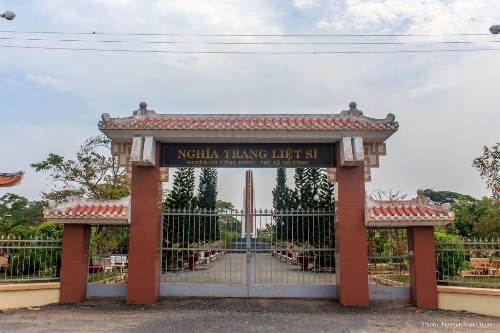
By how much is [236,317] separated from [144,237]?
256 centimetres

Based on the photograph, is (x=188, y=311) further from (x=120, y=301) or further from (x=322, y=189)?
(x=322, y=189)

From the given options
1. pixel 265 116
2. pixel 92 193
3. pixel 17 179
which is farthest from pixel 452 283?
pixel 92 193

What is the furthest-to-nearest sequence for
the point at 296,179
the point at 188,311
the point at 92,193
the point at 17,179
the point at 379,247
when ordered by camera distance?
the point at 296,179, the point at 92,193, the point at 379,247, the point at 17,179, the point at 188,311

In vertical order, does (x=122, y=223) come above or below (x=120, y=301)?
above

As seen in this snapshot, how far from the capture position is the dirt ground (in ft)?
22.6

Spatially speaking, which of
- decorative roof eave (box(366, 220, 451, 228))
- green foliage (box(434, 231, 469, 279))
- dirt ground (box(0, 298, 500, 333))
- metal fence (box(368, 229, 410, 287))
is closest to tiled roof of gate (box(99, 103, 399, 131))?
decorative roof eave (box(366, 220, 451, 228))

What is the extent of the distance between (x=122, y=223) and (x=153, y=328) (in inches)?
106

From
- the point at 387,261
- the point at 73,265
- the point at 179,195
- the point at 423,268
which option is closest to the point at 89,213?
the point at 73,265

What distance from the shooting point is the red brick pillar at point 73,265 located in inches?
343

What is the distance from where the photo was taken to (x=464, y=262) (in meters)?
10.9

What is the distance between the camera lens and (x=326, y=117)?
376 inches

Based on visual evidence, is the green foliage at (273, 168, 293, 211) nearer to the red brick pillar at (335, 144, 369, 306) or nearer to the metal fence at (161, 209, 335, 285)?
the metal fence at (161, 209, 335, 285)

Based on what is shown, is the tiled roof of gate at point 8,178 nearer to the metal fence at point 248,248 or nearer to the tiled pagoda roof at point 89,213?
the tiled pagoda roof at point 89,213

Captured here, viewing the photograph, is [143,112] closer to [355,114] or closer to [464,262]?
[355,114]
